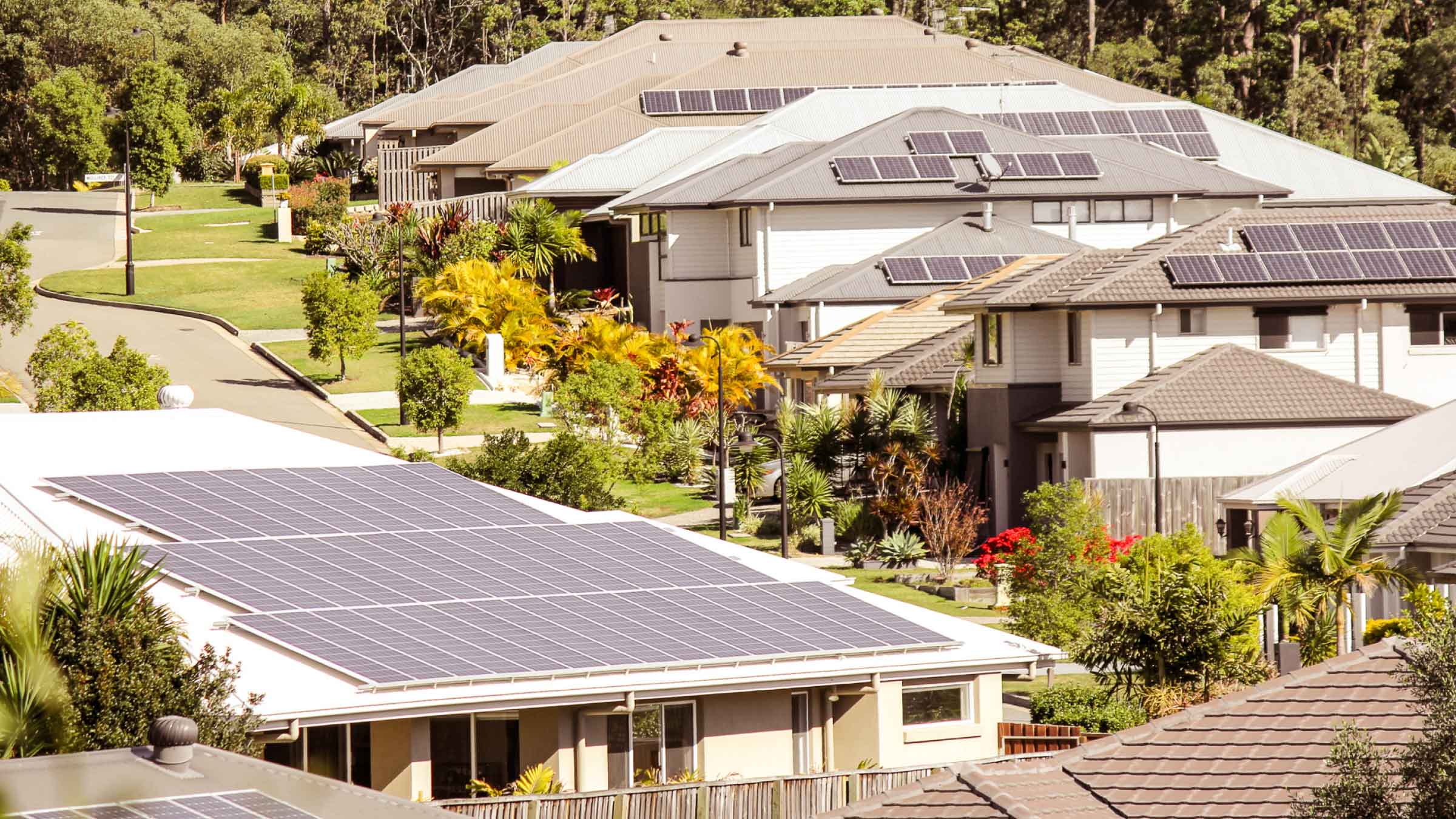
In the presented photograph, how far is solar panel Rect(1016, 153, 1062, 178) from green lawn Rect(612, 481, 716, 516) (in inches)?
759

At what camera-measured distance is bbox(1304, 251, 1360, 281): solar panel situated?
4688 cm

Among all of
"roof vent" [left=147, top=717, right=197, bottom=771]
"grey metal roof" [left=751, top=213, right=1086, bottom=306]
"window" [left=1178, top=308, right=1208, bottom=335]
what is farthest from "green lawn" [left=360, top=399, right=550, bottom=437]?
"roof vent" [left=147, top=717, right=197, bottom=771]

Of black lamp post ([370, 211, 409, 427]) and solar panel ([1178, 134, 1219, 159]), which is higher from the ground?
solar panel ([1178, 134, 1219, 159])

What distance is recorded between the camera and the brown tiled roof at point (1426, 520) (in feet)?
108

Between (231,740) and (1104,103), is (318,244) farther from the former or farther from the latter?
(231,740)

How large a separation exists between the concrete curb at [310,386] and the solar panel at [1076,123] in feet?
94.2

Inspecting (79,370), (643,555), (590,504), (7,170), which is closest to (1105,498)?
(590,504)

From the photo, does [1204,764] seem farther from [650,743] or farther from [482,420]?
[482,420]

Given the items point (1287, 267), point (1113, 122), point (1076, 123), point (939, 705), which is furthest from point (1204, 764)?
point (1113, 122)

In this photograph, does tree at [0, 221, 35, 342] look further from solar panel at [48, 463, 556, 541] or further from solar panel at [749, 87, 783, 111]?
solar panel at [749, 87, 783, 111]

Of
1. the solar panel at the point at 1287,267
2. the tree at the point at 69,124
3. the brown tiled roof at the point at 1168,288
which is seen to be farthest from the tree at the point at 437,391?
the tree at the point at 69,124

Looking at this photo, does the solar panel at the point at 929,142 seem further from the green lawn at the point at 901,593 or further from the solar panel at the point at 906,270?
the green lawn at the point at 901,593

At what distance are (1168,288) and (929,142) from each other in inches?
782

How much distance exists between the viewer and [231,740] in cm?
1950
